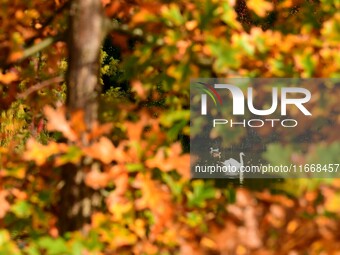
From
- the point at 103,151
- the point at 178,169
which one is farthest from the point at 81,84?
the point at 178,169

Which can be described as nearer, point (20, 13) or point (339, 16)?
point (339, 16)

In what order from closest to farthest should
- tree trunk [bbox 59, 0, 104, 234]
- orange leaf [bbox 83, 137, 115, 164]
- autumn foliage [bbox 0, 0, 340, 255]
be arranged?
1. autumn foliage [bbox 0, 0, 340, 255]
2. orange leaf [bbox 83, 137, 115, 164]
3. tree trunk [bbox 59, 0, 104, 234]

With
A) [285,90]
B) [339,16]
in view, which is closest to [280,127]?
[285,90]

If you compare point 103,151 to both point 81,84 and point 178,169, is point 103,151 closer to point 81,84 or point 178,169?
point 178,169

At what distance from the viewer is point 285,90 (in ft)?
9.42

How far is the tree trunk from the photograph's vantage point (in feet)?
10.2

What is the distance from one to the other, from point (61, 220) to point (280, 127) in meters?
1.30

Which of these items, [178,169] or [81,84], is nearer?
[178,169]

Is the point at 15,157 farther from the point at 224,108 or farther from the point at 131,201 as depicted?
the point at 224,108

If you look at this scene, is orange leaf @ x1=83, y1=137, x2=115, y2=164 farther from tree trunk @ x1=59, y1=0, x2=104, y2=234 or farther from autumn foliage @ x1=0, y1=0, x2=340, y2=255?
tree trunk @ x1=59, y1=0, x2=104, y2=234

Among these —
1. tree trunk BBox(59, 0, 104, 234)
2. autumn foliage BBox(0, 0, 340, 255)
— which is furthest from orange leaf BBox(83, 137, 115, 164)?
tree trunk BBox(59, 0, 104, 234)

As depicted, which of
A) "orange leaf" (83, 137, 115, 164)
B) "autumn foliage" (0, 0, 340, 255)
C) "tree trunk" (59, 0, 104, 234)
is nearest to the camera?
"autumn foliage" (0, 0, 340, 255)

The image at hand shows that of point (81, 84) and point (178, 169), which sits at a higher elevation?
point (81, 84)

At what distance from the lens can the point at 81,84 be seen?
123 inches
